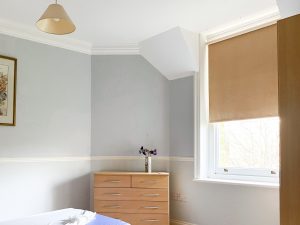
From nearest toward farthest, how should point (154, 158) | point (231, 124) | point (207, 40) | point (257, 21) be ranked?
point (257, 21) → point (231, 124) → point (207, 40) → point (154, 158)

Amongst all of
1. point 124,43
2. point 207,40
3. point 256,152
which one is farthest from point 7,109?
point 256,152

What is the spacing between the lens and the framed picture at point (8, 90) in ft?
11.1

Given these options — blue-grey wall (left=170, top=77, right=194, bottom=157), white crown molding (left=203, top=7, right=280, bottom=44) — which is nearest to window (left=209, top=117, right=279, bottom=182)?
blue-grey wall (left=170, top=77, right=194, bottom=157)

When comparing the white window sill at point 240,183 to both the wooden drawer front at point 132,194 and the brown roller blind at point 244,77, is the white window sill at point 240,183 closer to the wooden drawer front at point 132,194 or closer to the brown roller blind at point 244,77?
the wooden drawer front at point 132,194

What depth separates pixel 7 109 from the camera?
3414 mm

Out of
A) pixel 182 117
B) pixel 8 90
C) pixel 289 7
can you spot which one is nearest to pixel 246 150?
pixel 182 117

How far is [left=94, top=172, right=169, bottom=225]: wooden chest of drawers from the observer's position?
3662 millimetres

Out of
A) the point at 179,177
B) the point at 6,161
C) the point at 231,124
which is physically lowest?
the point at 179,177

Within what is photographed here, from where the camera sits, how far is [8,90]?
3443 mm

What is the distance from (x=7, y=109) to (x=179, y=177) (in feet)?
7.22

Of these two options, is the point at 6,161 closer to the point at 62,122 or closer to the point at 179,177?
the point at 62,122

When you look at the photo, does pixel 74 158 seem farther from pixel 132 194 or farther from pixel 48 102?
pixel 132 194

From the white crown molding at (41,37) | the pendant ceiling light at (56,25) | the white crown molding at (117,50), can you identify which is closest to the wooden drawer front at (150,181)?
the white crown molding at (117,50)

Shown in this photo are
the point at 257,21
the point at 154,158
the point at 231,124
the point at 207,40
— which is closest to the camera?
the point at 257,21
